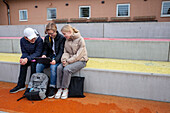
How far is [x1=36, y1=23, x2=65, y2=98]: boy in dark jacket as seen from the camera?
263cm

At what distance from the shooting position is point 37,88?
2557 millimetres

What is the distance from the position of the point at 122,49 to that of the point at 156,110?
6.17ft

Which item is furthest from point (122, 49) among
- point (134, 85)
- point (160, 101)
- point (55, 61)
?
point (55, 61)

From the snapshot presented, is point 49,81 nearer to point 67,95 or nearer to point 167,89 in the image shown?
point 67,95

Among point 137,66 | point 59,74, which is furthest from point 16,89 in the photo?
point 137,66

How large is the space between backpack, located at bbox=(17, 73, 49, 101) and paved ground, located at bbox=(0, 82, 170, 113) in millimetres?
93

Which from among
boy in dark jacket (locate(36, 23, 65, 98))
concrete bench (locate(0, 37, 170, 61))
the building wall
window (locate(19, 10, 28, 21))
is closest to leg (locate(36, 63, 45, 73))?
boy in dark jacket (locate(36, 23, 65, 98))

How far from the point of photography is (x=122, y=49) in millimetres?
3689

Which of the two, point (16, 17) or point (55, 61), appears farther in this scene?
point (16, 17)

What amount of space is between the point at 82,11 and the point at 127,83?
962cm

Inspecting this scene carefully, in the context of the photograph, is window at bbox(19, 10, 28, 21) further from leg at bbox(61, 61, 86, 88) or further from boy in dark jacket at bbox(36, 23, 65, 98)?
leg at bbox(61, 61, 86, 88)

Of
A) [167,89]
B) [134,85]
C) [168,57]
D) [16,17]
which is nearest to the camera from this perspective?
[167,89]

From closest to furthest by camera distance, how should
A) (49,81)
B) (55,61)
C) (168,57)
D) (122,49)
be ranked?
(55,61) → (49,81) → (168,57) → (122,49)

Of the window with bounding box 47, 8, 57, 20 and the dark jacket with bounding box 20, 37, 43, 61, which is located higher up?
the window with bounding box 47, 8, 57, 20
